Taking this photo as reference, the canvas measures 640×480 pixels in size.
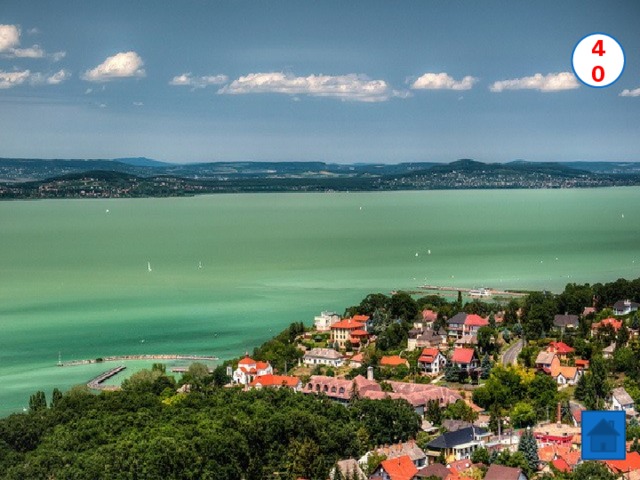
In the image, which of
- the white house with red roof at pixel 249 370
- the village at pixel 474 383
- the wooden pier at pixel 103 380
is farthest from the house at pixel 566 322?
the wooden pier at pixel 103 380

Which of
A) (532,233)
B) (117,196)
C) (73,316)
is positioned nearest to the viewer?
(73,316)

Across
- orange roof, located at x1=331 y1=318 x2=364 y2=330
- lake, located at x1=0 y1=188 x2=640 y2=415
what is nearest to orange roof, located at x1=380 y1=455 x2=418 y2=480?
lake, located at x1=0 y1=188 x2=640 y2=415

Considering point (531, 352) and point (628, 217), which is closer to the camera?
point (531, 352)

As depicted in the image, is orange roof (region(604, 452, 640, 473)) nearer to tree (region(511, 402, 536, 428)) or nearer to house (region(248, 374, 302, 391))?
tree (region(511, 402, 536, 428))

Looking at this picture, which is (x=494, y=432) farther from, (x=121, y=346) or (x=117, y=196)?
(x=117, y=196)

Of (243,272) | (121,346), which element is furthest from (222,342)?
(243,272)

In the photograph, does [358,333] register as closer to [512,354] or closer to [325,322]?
→ [325,322]

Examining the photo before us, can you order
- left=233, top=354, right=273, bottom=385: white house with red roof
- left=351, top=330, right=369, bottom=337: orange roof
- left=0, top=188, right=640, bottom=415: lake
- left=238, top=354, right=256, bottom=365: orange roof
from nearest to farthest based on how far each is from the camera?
left=233, top=354, right=273, bottom=385: white house with red roof, left=238, top=354, right=256, bottom=365: orange roof, left=351, top=330, right=369, bottom=337: orange roof, left=0, top=188, right=640, bottom=415: lake
